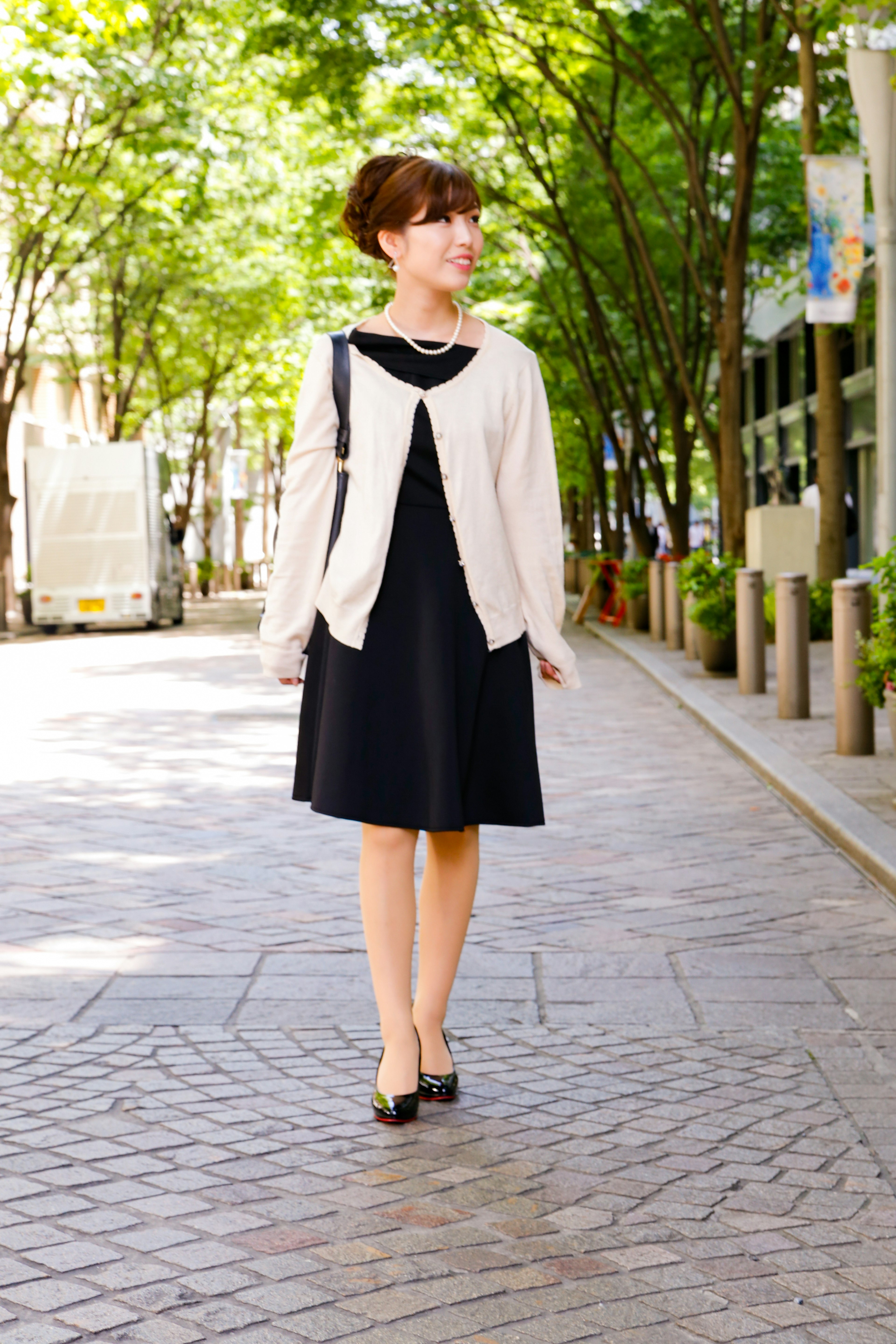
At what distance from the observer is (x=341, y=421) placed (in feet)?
12.3

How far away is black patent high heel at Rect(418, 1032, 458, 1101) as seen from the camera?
388 cm

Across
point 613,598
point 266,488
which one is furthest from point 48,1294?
point 266,488

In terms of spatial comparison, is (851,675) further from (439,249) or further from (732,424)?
(732,424)

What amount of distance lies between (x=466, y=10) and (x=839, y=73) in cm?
365

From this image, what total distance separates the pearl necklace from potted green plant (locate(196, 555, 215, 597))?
135 ft

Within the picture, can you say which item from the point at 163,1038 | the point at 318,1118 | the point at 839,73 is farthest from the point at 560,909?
the point at 839,73

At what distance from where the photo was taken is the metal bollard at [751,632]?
13.0 metres

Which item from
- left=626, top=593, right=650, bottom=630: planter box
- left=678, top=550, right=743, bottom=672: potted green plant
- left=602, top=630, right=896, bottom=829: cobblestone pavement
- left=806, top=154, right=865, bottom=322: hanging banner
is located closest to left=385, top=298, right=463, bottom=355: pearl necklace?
left=602, top=630, right=896, bottom=829: cobblestone pavement

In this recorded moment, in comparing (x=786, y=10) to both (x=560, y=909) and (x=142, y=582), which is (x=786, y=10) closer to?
(x=560, y=909)

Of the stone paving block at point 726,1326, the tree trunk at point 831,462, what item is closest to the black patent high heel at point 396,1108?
the stone paving block at point 726,1326

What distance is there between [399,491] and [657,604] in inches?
676

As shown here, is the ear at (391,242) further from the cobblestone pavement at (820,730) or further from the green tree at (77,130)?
the green tree at (77,130)

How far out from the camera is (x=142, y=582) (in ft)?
92.4

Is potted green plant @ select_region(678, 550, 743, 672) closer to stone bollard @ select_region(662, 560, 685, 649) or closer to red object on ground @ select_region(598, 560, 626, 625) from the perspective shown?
stone bollard @ select_region(662, 560, 685, 649)
